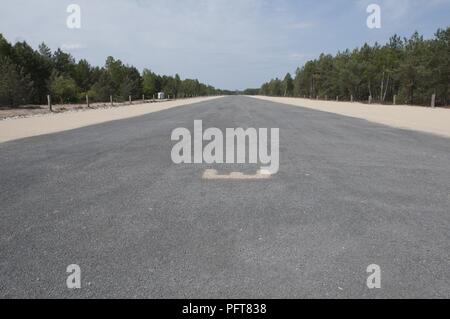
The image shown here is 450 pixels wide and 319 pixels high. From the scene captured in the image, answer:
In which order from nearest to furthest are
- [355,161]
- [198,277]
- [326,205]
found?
[198,277]
[326,205]
[355,161]

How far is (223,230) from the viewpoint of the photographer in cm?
383

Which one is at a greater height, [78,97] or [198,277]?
[78,97]

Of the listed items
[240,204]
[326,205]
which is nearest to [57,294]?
[240,204]

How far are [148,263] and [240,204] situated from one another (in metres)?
1.91

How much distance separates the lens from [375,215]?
4.31m

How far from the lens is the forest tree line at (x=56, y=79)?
34406 millimetres

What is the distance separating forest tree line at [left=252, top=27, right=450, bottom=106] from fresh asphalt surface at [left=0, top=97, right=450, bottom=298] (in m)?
40.1

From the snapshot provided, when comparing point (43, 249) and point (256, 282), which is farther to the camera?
point (43, 249)

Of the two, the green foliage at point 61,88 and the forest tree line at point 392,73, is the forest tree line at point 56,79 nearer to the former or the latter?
the green foliage at point 61,88

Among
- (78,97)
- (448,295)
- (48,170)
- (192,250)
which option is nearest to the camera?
(448,295)

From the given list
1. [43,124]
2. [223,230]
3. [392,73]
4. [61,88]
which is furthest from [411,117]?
[61,88]

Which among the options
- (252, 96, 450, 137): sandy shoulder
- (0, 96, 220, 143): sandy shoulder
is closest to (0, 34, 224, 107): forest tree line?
(0, 96, 220, 143): sandy shoulder

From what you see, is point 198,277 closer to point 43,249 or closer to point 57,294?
point 57,294

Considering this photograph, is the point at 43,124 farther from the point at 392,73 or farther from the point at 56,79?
the point at 392,73
